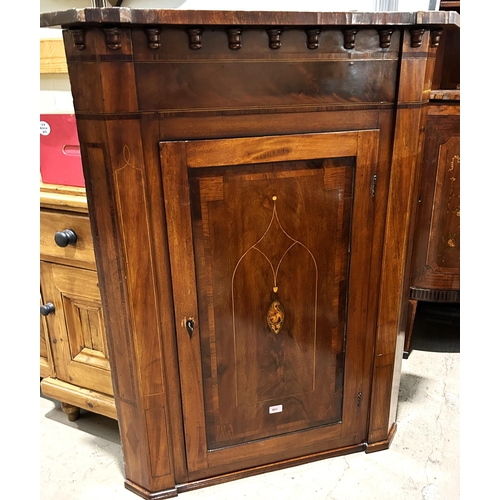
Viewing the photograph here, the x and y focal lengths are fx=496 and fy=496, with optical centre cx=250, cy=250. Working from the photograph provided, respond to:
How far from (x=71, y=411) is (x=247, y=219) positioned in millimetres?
903

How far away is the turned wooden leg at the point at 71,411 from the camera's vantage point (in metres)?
1.56

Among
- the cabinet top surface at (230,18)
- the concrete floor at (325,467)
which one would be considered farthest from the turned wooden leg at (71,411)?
the cabinet top surface at (230,18)

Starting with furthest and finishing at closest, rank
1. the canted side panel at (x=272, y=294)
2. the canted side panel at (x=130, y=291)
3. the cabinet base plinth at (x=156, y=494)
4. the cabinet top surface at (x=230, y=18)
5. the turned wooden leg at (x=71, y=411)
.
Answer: the turned wooden leg at (x=71, y=411)
the cabinet base plinth at (x=156, y=494)
the canted side panel at (x=272, y=294)
the canted side panel at (x=130, y=291)
the cabinet top surface at (x=230, y=18)

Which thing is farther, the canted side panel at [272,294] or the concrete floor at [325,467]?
the concrete floor at [325,467]

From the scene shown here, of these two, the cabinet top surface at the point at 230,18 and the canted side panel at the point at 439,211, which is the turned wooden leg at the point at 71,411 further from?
the canted side panel at the point at 439,211

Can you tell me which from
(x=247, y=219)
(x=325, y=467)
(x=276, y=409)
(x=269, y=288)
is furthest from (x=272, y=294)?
(x=325, y=467)

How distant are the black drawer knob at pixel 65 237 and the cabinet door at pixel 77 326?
0.30 feet

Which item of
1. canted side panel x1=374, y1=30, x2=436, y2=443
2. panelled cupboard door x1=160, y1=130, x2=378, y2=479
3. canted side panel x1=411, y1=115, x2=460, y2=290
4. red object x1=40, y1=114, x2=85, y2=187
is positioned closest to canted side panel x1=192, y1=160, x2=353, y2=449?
panelled cupboard door x1=160, y1=130, x2=378, y2=479

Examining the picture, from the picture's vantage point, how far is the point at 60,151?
135cm

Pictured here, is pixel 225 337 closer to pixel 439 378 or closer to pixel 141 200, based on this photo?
pixel 141 200

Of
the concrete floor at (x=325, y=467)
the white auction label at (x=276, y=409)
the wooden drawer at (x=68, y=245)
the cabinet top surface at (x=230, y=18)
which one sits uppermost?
the cabinet top surface at (x=230, y=18)

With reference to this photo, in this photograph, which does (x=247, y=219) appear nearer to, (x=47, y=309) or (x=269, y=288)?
(x=269, y=288)

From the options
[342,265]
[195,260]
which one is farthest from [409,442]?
[195,260]

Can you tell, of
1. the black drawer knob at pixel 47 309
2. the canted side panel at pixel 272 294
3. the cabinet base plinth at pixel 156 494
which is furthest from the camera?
the black drawer knob at pixel 47 309
